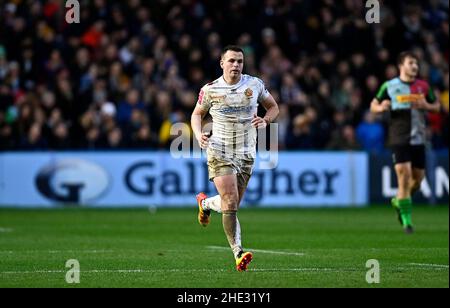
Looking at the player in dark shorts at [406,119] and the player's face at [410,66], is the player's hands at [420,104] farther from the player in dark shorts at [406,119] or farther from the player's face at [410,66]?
the player's face at [410,66]

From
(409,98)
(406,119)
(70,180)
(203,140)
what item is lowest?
(70,180)

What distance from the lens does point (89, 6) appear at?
27500 mm

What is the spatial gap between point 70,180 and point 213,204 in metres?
12.4

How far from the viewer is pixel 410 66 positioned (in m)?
16.8

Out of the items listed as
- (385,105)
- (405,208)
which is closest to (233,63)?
(385,105)

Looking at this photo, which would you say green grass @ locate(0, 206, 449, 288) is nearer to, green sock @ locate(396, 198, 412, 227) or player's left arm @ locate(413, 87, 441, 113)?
green sock @ locate(396, 198, 412, 227)

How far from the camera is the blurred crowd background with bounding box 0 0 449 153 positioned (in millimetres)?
25312

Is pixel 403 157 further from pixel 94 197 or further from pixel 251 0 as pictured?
pixel 251 0

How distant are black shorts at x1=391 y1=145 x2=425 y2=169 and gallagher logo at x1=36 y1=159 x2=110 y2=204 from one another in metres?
9.21

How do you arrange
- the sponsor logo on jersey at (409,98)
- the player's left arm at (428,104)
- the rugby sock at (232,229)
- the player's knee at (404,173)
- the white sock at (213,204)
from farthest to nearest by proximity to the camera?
the player's knee at (404,173) → the sponsor logo on jersey at (409,98) → the player's left arm at (428,104) → the white sock at (213,204) → the rugby sock at (232,229)

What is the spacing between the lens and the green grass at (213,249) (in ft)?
36.2

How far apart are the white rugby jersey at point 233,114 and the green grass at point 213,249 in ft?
4.32

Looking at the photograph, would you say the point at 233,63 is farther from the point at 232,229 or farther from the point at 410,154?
the point at 410,154

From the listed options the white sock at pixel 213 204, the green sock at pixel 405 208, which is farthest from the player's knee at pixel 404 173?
the white sock at pixel 213 204
